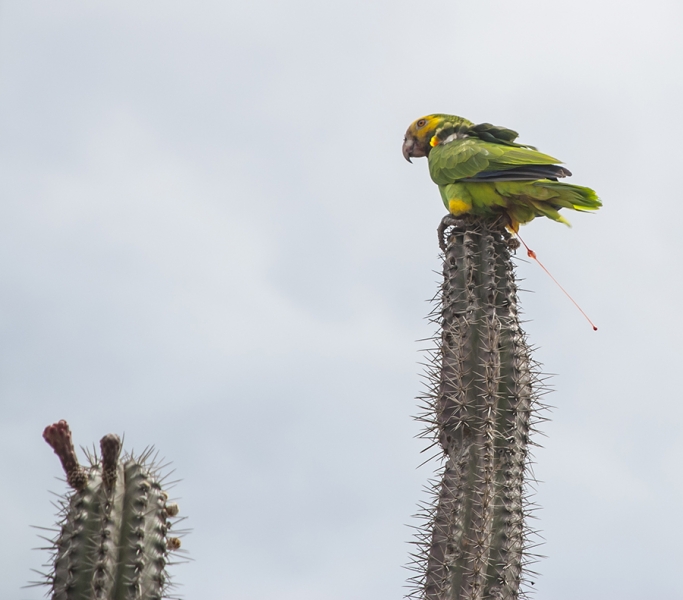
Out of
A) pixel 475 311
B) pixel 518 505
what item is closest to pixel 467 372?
pixel 475 311

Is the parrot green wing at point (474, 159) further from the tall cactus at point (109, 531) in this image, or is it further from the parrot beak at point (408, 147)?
the tall cactus at point (109, 531)

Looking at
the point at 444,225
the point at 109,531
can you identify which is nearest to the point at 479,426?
the point at 444,225

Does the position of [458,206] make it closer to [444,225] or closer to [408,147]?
[444,225]

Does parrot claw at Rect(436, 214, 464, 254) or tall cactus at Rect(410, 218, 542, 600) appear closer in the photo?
tall cactus at Rect(410, 218, 542, 600)

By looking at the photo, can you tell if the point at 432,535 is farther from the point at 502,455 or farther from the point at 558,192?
the point at 558,192

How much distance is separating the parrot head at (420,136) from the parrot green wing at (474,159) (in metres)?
0.31

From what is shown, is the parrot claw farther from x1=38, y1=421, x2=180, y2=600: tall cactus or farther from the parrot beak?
x1=38, y1=421, x2=180, y2=600: tall cactus

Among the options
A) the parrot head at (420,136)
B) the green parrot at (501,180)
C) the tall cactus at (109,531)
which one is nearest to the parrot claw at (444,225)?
the green parrot at (501,180)

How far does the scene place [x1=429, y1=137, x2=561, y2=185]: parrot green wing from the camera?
17.8ft

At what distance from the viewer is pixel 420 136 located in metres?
6.27

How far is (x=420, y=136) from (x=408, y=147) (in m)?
0.16

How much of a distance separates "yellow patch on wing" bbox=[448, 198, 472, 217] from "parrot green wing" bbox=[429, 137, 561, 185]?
161mm

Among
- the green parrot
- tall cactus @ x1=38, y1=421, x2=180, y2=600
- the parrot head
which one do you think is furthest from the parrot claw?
tall cactus @ x1=38, y1=421, x2=180, y2=600

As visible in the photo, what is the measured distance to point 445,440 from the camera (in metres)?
5.12
